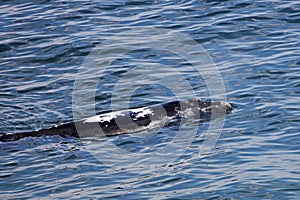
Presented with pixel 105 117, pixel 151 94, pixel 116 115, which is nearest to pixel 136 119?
pixel 116 115

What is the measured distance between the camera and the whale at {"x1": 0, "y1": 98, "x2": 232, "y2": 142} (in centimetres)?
1038

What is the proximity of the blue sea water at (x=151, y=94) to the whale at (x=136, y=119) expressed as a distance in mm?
171

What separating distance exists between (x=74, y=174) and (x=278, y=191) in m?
2.38

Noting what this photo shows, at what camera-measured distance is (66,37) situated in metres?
14.9

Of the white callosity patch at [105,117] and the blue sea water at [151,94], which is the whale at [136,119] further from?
the blue sea water at [151,94]

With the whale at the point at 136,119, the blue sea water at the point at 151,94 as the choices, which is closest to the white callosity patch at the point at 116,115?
the whale at the point at 136,119

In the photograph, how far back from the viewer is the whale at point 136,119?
1038cm

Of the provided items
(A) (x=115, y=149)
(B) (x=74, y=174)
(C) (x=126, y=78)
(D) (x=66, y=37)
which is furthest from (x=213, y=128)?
(D) (x=66, y=37)

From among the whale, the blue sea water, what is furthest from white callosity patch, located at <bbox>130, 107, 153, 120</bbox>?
the blue sea water

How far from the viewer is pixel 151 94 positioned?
39.1 feet

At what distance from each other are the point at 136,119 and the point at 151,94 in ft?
4.53

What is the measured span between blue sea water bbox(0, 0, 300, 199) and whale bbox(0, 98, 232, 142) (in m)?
0.17

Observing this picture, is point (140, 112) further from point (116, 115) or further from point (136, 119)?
point (116, 115)

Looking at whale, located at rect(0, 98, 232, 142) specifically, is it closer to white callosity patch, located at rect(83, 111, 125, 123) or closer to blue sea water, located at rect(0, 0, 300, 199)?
white callosity patch, located at rect(83, 111, 125, 123)
